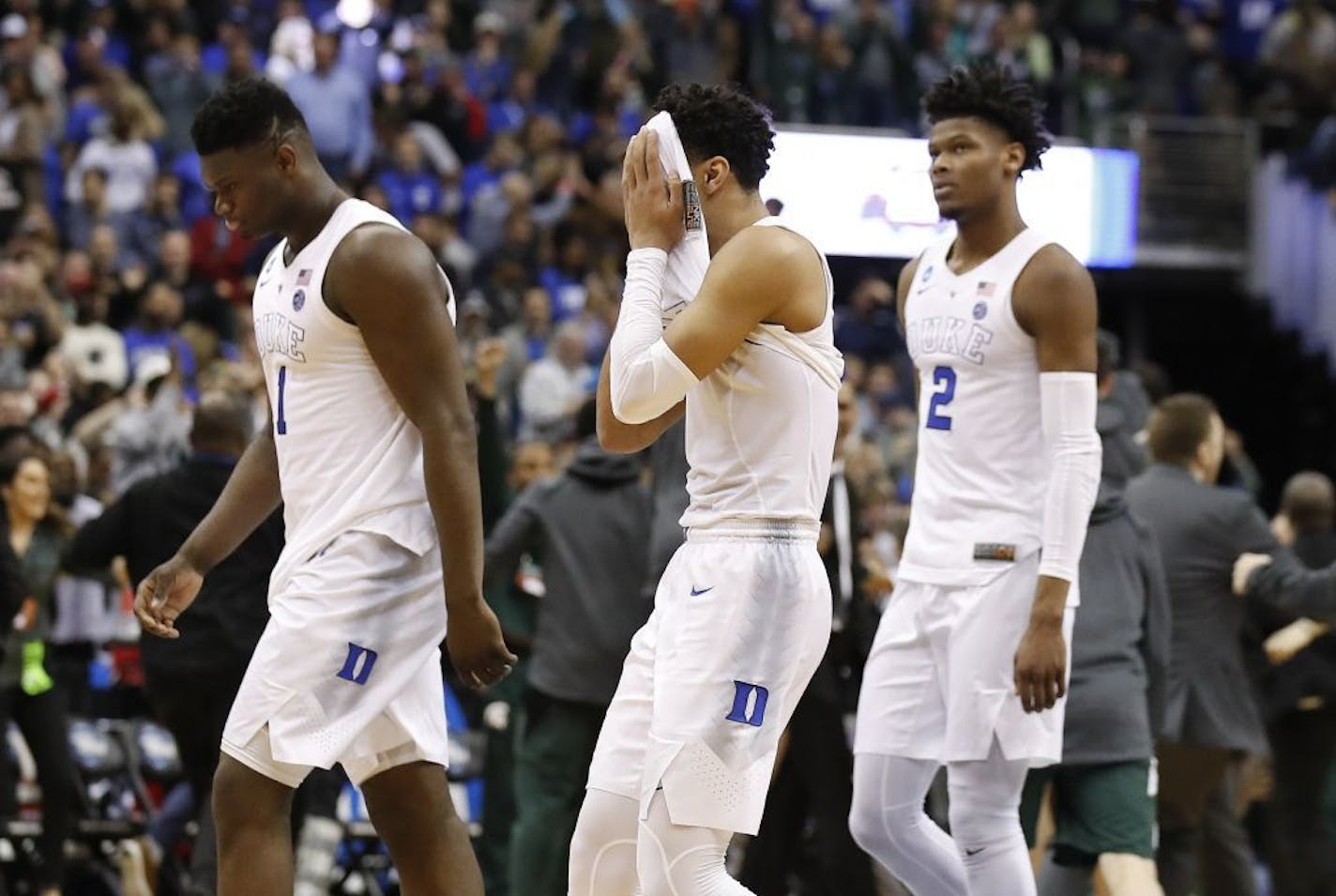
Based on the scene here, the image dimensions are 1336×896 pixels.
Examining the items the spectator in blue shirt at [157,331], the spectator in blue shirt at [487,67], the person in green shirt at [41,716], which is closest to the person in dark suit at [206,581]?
the person in green shirt at [41,716]

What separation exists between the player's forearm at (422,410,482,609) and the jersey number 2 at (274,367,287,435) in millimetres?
409

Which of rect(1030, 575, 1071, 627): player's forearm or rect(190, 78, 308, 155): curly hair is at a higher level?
rect(190, 78, 308, 155): curly hair

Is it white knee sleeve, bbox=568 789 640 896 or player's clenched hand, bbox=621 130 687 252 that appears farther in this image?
white knee sleeve, bbox=568 789 640 896

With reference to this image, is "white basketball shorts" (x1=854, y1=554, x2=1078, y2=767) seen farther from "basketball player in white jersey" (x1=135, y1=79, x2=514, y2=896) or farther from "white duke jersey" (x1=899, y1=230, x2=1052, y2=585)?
"basketball player in white jersey" (x1=135, y1=79, x2=514, y2=896)

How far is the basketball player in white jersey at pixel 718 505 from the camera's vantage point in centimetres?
449

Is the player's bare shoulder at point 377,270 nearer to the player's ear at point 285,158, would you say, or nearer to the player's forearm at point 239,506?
the player's ear at point 285,158

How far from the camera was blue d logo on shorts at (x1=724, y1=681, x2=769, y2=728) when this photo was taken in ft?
14.9

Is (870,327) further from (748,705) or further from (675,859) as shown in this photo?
(675,859)

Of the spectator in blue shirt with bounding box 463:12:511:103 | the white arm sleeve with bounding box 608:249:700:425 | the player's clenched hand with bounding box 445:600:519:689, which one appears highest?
the spectator in blue shirt with bounding box 463:12:511:103

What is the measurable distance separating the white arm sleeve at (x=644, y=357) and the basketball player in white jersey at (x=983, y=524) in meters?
1.26

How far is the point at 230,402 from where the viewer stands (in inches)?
303

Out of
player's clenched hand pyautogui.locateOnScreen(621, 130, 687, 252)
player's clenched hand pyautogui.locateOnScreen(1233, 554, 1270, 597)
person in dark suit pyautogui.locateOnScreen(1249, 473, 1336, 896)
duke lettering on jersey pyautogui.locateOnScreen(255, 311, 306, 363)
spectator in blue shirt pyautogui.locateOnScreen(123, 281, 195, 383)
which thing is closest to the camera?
player's clenched hand pyautogui.locateOnScreen(621, 130, 687, 252)

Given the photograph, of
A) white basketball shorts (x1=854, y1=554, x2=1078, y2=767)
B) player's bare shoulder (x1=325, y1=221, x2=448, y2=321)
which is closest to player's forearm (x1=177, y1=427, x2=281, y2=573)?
player's bare shoulder (x1=325, y1=221, x2=448, y2=321)

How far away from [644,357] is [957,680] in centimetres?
147
